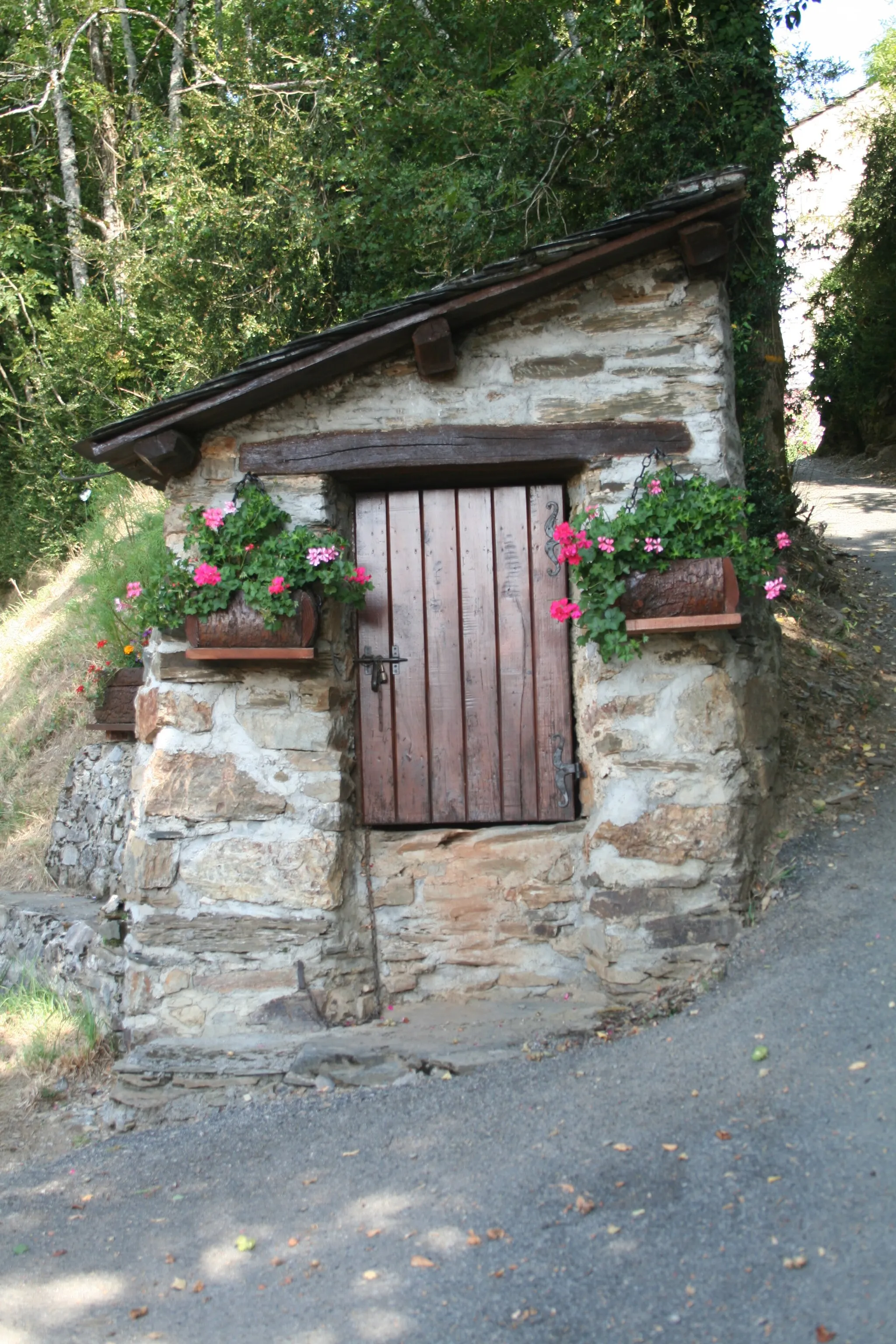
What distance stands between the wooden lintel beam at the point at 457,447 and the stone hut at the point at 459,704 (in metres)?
0.01

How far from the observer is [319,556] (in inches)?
163

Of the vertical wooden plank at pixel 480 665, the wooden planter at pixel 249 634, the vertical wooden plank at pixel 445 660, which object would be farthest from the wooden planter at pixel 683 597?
the wooden planter at pixel 249 634

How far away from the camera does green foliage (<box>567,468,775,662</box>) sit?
401 centimetres

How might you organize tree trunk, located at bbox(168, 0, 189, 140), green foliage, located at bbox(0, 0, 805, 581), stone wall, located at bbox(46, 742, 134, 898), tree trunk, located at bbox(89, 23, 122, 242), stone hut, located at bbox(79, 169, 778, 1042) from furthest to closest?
tree trunk, located at bbox(89, 23, 122, 242)
tree trunk, located at bbox(168, 0, 189, 140)
green foliage, located at bbox(0, 0, 805, 581)
stone wall, located at bbox(46, 742, 134, 898)
stone hut, located at bbox(79, 169, 778, 1042)

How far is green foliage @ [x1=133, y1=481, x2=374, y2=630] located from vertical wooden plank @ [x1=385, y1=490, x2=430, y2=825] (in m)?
0.23

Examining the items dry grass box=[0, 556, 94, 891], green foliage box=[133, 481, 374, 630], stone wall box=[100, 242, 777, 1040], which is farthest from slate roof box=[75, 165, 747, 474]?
dry grass box=[0, 556, 94, 891]

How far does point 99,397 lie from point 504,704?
8248 mm

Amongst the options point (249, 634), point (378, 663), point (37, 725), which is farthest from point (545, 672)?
point (37, 725)

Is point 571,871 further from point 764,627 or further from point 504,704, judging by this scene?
point 764,627

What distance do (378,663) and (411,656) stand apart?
5.6 inches

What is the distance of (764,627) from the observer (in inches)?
183

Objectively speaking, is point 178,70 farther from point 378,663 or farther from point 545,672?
point 545,672

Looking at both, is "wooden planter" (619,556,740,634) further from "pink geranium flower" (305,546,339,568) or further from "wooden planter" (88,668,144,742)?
"wooden planter" (88,668,144,742)

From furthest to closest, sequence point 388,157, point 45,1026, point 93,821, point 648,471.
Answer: point 388,157 < point 93,821 < point 45,1026 < point 648,471
